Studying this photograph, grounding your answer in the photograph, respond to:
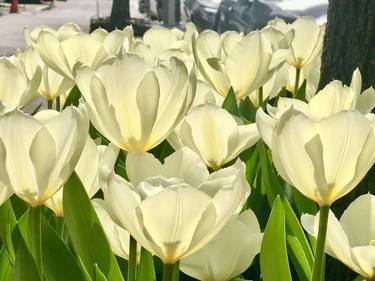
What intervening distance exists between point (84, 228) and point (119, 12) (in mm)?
19645

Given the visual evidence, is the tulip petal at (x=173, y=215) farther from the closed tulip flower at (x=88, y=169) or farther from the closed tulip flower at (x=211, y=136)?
the closed tulip flower at (x=211, y=136)

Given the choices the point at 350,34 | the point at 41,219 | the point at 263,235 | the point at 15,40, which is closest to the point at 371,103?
the point at 350,34

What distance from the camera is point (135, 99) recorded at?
1400 mm

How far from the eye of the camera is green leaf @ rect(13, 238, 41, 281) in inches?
45.8

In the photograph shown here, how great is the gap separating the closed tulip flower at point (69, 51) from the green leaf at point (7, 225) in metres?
0.78

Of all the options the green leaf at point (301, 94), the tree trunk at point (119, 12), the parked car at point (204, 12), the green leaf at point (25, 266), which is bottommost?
the tree trunk at point (119, 12)

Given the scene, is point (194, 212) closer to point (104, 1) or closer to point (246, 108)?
point (246, 108)

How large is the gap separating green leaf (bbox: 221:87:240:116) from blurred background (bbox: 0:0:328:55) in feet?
5.94

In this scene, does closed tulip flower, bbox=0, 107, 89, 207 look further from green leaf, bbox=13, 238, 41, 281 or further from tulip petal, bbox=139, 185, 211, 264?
tulip petal, bbox=139, 185, 211, 264

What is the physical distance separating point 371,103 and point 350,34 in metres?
0.44

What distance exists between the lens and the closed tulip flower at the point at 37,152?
3.92ft

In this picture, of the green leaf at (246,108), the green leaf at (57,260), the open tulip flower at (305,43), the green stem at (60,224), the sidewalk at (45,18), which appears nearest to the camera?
the green leaf at (57,260)

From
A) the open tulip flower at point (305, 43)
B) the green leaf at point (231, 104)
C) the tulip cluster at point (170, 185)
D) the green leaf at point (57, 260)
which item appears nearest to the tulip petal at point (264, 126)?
the tulip cluster at point (170, 185)

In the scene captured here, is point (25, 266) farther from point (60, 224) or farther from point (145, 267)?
point (60, 224)
